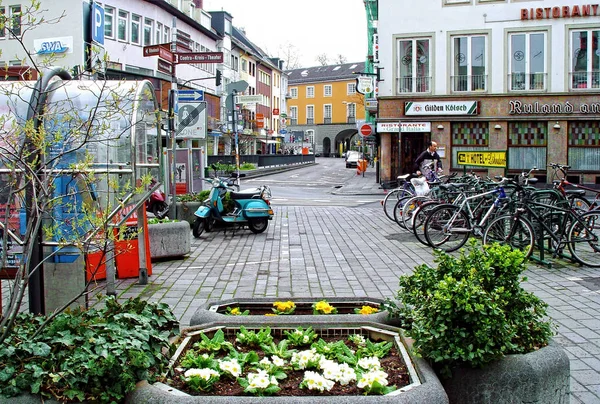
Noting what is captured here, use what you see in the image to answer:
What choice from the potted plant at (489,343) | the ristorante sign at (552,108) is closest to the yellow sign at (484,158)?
the potted plant at (489,343)

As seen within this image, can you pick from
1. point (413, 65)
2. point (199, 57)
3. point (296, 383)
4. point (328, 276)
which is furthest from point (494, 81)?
point (296, 383)

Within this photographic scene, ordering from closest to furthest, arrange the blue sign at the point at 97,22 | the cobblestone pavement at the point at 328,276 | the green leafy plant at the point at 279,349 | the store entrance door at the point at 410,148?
the green leafy plant at the point at 279,349, the cobblestone pavement at the point at 328,276, the blue sign at the point at 97,22, the store entrance door at the point at 410,148

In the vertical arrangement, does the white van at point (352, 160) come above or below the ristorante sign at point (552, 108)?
below

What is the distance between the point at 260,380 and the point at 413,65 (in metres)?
27.8

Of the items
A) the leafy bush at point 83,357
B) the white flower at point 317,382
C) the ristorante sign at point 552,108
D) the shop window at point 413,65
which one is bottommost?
the white flower at point 317,382

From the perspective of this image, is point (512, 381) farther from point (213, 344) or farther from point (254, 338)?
→ point (213, 344)

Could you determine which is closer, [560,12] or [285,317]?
[285,317]

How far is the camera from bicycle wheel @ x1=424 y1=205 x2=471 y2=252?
34.6 feet

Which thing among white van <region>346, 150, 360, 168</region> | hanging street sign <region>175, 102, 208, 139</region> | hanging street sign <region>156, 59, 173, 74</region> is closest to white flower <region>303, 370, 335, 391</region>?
hanging street sign <region>156, 59, 173, 74</region>

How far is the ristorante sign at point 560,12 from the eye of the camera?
28.1 meters

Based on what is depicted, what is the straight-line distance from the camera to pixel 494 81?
95.2 ft

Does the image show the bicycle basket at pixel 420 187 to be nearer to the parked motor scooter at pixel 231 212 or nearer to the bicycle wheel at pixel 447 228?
the bicycle wheel at pixel 447 228

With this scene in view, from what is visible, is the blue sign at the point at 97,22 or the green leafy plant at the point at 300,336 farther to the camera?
the blue sign at the point at 97,22

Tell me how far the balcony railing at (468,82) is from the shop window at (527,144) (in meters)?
2.14
